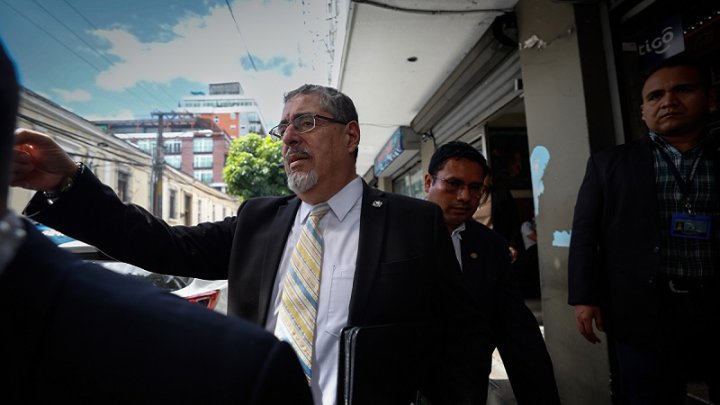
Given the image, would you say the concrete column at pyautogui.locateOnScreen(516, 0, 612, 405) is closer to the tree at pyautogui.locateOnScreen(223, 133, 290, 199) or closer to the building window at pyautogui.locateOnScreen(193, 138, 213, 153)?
the tree at pyautogui.locateOnScreen(223, 133, 290, 199)

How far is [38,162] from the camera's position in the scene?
1139 mm

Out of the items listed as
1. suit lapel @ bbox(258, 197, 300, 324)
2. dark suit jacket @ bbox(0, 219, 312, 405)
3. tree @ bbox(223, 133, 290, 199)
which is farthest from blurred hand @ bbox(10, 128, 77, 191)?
tree @ bbox(223, 133, 290, 199)

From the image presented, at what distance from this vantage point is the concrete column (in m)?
2.96

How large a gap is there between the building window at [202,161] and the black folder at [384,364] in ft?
231

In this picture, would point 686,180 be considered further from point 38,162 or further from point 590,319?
point 38,162

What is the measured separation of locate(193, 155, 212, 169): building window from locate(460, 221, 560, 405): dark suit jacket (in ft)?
230

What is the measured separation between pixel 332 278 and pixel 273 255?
254mm

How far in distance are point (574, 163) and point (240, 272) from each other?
2.81 meters

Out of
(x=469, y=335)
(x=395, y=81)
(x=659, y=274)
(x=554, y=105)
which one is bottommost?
(x=469, y=335)

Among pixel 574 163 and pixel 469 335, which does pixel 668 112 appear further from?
pixel 469 335

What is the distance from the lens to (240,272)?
1.45 meters

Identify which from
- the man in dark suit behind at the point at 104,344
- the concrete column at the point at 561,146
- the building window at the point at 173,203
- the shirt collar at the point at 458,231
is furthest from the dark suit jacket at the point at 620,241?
the building window at the point at 173,203

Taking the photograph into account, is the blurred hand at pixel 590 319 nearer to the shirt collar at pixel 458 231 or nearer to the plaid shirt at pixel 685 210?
the plaid shirt at pixel 685 210

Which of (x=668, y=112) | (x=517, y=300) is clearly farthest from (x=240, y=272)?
(x=668, y=112)
